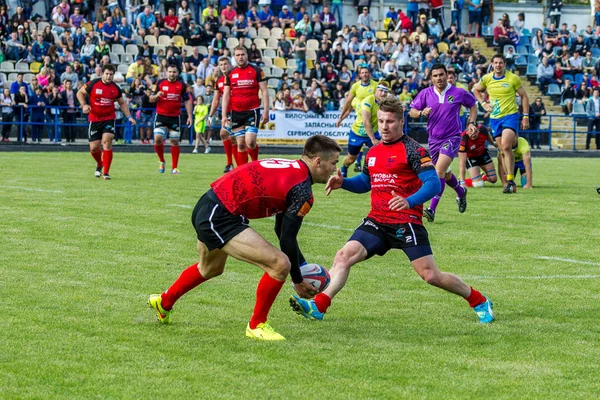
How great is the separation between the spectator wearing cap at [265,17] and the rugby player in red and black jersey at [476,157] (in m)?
19.9

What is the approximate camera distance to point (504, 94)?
746 inches

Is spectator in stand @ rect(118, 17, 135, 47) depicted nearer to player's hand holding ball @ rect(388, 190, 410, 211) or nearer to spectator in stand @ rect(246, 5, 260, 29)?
spectator in stand @ rect(246, 5, 260, 29)

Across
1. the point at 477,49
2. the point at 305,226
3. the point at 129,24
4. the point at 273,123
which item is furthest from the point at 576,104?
the point at 305,226

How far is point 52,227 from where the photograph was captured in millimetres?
12539

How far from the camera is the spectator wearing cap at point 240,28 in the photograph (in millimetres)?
37969

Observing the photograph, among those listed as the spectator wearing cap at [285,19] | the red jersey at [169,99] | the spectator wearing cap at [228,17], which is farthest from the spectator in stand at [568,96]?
the red jersey at [169,99]

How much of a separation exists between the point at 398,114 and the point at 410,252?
1006 mm

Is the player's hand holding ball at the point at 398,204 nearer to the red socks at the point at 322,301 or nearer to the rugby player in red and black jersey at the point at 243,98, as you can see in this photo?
the red socks at the point at 322,301

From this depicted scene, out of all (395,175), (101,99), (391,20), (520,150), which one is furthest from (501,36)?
(395,175)

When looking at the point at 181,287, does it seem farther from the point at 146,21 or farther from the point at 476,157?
the point at 146,21

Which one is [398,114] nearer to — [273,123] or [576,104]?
[273,123]

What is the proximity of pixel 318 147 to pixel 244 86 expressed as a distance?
13623 mm

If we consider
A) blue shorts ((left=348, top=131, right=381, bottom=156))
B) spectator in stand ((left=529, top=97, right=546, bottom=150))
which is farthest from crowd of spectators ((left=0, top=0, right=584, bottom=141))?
blue shorts ((left=348, top=131, right=381, bottom=156))

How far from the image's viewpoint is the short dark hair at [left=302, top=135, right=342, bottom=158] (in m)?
6.95
